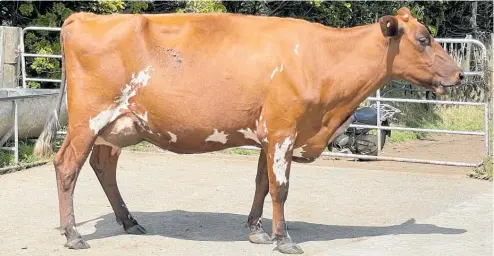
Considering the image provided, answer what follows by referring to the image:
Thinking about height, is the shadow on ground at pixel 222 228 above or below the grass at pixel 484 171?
below

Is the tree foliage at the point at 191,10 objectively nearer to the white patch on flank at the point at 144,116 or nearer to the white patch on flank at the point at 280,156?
the white patch on flank at the point at 144,116

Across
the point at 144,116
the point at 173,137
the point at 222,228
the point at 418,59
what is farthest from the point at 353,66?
the point at 222,228

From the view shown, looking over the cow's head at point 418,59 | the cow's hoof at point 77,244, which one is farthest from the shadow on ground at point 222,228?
the cow's head at point 418,59

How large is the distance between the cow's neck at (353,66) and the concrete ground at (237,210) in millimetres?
1256

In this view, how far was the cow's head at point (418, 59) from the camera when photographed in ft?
26.6

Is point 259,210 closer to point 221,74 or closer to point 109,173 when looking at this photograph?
point 221,74

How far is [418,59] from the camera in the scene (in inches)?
320

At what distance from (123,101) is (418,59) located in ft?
8.51

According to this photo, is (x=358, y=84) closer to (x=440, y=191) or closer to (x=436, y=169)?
(x=440, y=191)

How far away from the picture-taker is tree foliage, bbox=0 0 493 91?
14.3 meters

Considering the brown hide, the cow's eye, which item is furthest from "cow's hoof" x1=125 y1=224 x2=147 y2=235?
the cow's eye

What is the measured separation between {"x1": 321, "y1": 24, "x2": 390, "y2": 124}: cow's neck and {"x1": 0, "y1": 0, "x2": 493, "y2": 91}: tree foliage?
22.8ft

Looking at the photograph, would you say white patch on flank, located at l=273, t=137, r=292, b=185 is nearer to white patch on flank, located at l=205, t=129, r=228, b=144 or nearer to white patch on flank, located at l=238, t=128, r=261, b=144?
white patch on flank, located at l=238, t=128, r=261, b=144

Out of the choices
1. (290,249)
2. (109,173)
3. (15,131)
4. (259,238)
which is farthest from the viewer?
(15,131)
